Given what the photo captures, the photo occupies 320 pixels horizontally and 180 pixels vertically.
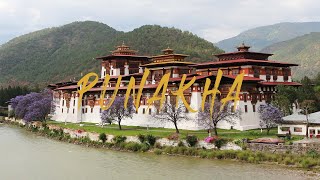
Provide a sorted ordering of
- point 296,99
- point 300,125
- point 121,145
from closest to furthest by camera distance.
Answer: point 300,125
point 121,145
point 296,99

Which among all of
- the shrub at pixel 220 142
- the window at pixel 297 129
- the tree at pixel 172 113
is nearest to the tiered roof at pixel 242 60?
the tree at pixel 172 113

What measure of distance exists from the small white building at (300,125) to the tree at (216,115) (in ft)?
18.0

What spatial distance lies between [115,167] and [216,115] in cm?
1575

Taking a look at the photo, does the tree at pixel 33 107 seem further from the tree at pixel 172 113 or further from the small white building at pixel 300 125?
the small white building at pixel 300 125

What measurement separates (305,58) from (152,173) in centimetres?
15341

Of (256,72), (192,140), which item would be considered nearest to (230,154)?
(192,140)

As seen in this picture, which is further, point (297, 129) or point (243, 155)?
point (297, 129)

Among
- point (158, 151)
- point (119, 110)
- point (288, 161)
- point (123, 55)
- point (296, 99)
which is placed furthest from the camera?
point (123, 55)

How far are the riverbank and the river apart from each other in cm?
94

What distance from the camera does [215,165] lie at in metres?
40.1

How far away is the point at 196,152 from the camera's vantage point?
4441 cm

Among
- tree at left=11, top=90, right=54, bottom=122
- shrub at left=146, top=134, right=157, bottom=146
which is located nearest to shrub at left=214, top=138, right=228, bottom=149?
shrub at left=146, top=134, right=157, bottom=146

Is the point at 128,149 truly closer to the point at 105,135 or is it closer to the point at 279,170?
the point at 105,135

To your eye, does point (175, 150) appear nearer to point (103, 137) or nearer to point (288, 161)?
point (103, 137)
